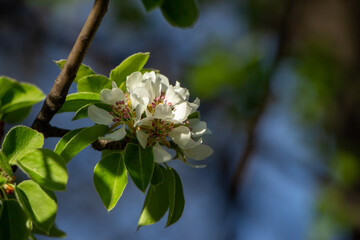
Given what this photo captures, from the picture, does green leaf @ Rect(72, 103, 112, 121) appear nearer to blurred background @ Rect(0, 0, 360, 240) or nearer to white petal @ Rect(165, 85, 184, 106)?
white petal @ Rect(165, 85, 184, 106)

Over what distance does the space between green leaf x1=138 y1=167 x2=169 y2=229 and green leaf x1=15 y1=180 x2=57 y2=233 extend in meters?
0.19

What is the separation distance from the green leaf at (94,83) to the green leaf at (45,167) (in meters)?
0.18

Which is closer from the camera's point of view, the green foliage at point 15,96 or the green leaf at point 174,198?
Answer: the green leaf at point 174,198

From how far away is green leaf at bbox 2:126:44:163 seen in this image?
2.55 ft

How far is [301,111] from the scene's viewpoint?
153 inches

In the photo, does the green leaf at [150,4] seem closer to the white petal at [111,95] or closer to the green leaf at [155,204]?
the white petal at [111,95]

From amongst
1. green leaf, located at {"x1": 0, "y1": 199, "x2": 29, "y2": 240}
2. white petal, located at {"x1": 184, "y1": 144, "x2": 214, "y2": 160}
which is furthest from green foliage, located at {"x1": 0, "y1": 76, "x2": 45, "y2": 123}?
white petal, located at {"x1": 184, "y1": 144, "x2": 214, "y2": 160}

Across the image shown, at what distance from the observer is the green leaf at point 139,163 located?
0.76m

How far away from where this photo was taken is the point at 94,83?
0.85m

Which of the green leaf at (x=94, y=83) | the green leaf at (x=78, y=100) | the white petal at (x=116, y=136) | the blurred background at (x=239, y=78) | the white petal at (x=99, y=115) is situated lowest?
the blurred background at (x=239, y=78)

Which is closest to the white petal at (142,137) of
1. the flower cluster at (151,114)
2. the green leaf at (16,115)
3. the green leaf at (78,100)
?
the flower cluster at (151,114)

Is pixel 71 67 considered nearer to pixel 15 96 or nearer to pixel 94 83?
pixel 94 83

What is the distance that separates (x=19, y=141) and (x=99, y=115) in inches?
6.2

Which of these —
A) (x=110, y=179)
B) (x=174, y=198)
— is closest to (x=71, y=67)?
(x=110, y=179)
